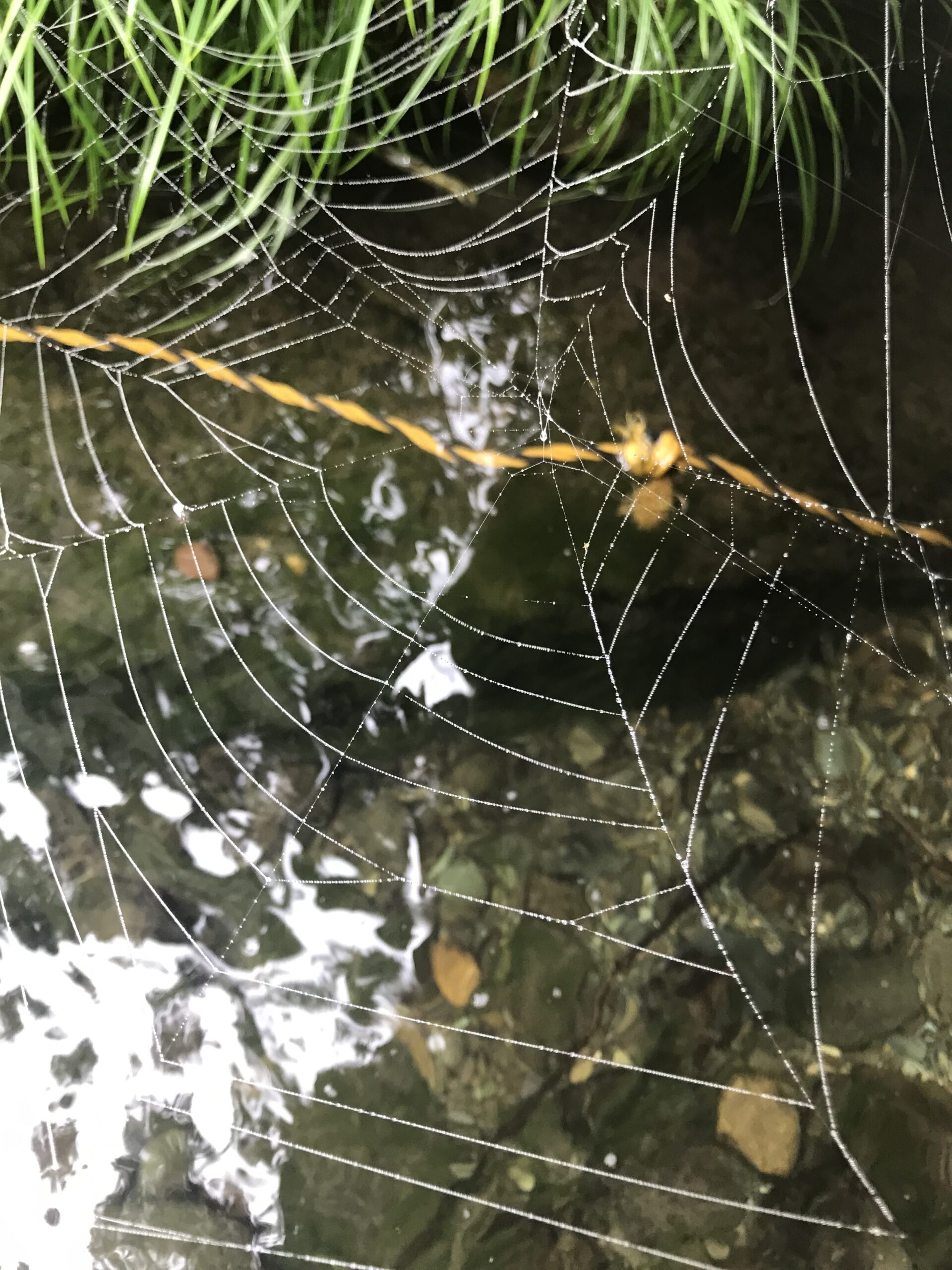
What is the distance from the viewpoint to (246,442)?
2.64 ft

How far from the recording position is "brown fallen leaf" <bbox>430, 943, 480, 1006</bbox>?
2.11 feet

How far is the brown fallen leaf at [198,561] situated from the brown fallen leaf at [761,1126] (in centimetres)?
65

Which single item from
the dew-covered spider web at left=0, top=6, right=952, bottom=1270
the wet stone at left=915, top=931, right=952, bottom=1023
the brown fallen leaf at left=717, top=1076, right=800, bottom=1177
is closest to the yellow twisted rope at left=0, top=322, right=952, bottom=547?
the dew-covered spider web at left=0, top=6, right=952, bottom=1270

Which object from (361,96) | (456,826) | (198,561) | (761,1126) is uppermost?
(361,96)

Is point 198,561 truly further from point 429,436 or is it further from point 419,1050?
point 419,1050

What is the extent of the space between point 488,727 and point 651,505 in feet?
0.94

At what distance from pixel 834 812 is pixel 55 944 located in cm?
68

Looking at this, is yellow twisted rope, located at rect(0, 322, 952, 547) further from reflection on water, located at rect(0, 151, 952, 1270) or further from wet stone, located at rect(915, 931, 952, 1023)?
wet stone, located at rect(915, 931, 952, 1023)

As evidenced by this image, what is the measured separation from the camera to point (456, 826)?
70 centimetres

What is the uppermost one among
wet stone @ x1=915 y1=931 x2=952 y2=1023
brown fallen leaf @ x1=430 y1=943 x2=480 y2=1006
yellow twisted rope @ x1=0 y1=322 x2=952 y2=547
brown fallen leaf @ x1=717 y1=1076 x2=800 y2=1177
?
yellow twisted rope @ x1=0 y1=322 x2=952 y2=547

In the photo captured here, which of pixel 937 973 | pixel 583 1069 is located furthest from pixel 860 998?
pixel 583 1069

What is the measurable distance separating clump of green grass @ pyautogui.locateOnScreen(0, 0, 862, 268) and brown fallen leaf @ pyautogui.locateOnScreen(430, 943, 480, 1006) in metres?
0.72

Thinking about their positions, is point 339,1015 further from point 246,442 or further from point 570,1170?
point 246,442

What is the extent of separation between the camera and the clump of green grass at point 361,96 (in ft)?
2.19
